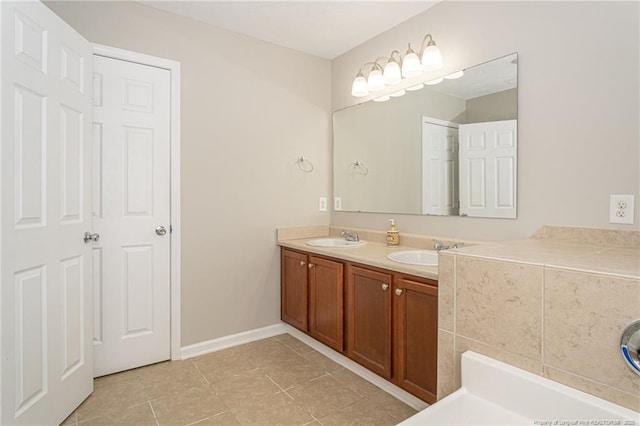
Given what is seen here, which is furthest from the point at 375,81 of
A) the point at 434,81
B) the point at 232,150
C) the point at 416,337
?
the point at 416,337

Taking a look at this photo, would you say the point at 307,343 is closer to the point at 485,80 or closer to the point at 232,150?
the point at 232,150

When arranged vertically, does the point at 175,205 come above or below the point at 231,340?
above

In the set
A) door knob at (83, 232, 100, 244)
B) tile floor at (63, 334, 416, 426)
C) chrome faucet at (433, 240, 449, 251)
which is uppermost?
door knob at (83, 232, 100, 244)

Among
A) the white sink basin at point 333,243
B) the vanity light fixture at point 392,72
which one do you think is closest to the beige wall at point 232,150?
the white sink basin at point 333,243

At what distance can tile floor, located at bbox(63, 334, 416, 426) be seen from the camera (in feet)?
5.88

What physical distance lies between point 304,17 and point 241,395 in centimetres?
251

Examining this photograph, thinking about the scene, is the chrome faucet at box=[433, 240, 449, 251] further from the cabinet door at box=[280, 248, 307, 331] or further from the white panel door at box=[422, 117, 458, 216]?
the cabinet door at box=[280, 248, 307, 331]

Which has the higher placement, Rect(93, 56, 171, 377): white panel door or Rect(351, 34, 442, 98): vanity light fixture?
Rect(351, 34, 442, 98): vanity light fixture

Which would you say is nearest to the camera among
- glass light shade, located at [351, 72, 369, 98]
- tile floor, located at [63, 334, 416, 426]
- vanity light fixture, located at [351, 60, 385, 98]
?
tile floor, located at [63, 334, 416, 426]

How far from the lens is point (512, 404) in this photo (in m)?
0.93

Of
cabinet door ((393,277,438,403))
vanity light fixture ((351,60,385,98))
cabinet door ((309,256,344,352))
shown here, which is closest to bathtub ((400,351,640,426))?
cabinet door ((393,277,438,403))

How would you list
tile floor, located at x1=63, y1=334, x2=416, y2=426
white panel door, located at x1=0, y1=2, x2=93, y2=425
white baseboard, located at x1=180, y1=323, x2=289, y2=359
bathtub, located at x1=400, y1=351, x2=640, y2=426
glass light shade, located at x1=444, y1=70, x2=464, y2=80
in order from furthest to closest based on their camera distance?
white baseboard, located at x1=180, y1=323, x2=289, y2=359 → glass light shade, located at x1=444, y1=70, x2=464, y2=80 → tile floor, located at x1=63, y1=334, x2=416, y2=426 → white panel door, located at x1=0, y1=2, x2=93, y2=425 → bathtub, located at x1=400, y1=351, x2=640, y2=426

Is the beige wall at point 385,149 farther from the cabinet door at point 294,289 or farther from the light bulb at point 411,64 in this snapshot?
the cabinet door at point 294,289

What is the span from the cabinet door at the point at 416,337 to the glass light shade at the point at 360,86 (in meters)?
1.58
